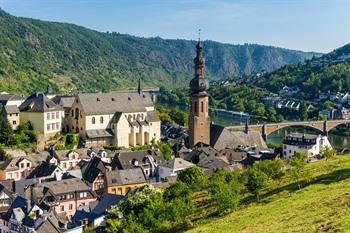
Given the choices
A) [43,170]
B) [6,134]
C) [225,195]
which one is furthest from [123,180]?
[225,195]

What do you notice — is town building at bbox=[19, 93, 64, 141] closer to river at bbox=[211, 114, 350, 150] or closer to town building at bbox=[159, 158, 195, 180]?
town building at bbox=[159, 158, 195, 180]

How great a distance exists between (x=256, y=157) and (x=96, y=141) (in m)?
20.4

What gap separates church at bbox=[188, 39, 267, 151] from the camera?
7162 cm

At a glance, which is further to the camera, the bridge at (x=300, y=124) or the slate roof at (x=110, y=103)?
the bridge at (x=300, y=124)

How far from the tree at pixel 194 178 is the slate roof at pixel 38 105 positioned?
2450 centimetres

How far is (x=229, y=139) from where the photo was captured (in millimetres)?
76188

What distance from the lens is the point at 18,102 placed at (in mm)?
73125

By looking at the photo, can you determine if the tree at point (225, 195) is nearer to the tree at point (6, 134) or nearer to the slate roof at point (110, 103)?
the tree at point (6, 134)

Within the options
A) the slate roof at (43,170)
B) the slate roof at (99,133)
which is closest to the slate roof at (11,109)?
the slate roof at (99,133)

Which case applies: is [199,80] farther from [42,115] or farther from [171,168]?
[42,115]

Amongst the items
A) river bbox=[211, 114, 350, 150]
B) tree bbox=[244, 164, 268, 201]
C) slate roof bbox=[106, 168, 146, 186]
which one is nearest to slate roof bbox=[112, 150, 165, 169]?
slate roof bbox=[106, 168, 146, 186]

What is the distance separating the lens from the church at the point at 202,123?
71625 millimetres

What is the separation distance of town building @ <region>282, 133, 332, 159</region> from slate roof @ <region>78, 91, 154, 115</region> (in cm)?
2037

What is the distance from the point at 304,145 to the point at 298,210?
140 ft
